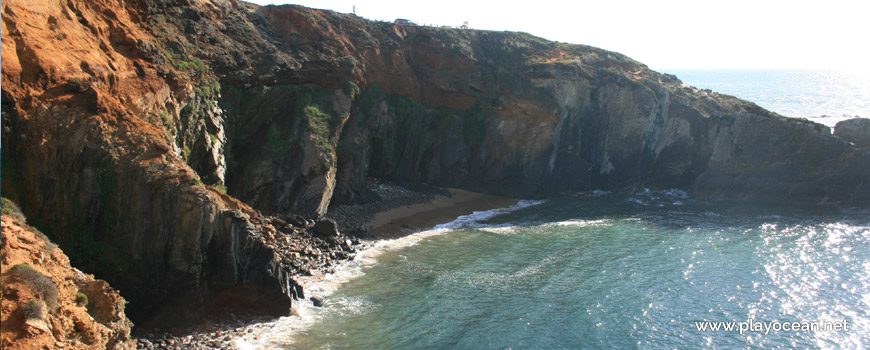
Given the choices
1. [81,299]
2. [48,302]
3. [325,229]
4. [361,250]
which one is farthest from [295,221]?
[48,302]

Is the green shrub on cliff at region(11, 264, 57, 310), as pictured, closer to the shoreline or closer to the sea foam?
the shoreline

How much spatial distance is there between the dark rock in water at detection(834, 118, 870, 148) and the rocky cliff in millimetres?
5694

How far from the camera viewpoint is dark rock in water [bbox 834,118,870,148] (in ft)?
182

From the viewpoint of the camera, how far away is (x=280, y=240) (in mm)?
31406

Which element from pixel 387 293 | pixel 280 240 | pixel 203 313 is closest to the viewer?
pixel 203 313

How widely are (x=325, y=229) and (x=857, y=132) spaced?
53.6 m

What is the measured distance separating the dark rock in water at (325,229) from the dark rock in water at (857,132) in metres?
51.7

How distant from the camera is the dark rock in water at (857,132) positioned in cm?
5547

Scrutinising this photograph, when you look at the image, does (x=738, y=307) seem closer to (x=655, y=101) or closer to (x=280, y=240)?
(x=280, y=240)

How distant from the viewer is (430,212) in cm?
Result: 4494

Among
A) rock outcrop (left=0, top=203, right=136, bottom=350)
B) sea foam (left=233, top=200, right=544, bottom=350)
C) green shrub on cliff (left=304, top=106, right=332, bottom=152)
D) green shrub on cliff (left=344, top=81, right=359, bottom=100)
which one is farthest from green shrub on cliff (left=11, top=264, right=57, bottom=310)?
green shrub on cliff (left=344, top=81, right=359, bottom=100)

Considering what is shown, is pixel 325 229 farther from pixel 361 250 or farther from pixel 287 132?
pixel 287 132

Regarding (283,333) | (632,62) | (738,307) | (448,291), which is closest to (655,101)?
(632,62)

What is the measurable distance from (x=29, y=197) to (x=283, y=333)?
1088 centimetres
